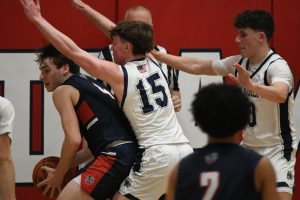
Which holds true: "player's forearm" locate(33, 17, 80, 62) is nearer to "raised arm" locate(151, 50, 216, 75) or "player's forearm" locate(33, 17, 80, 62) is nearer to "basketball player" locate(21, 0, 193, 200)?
"basketball player" locate(21, 0, 193, 200)

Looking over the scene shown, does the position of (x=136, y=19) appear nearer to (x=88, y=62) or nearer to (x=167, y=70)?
(x=167, y=70)

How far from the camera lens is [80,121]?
4.81 m

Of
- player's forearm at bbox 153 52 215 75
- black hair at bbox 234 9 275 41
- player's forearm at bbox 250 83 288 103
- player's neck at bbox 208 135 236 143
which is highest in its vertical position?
black hair at bbox 234 9 275 41

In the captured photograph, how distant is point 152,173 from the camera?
15.4ft

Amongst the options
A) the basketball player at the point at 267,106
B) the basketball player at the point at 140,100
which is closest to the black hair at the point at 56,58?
the basketball player at the point at 140,100

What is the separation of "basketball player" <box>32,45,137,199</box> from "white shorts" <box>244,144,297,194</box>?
3.18 ft

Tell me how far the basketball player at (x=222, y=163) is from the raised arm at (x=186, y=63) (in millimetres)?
2404

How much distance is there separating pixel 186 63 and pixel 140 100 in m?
1.03

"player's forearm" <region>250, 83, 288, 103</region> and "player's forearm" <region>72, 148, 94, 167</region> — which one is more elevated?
"player's forearm" <region>250, 83, 288, 103</region>

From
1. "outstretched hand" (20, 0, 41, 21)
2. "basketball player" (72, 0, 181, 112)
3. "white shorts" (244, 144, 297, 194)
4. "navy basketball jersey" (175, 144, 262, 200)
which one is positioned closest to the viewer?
"navy basketball jersey" (175, 144, 262, 200)

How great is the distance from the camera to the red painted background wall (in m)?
6.70

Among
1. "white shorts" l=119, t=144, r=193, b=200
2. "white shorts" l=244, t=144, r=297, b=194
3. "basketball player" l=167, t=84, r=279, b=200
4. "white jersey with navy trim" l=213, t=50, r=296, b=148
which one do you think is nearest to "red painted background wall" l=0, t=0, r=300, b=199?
"white jersey with navy trim" l=213, t=50, r=296, b=148

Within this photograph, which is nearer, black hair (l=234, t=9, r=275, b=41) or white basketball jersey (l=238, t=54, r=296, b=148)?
white basketball jersey (l=238, t=54, r=296, b=148)

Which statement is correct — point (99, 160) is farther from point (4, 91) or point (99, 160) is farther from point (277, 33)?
point (277, 33)
